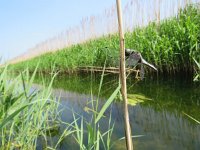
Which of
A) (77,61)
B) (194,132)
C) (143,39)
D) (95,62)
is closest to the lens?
(194,132)

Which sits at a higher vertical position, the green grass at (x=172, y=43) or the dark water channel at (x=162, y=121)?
the green grass at (x=172, y=43)

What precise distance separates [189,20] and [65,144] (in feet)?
12.0

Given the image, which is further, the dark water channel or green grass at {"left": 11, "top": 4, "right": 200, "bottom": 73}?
green grass at {"left": 11, "top": 4, "right": 200, "bottom": 73}

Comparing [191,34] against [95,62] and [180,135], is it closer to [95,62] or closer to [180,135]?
[180,135]

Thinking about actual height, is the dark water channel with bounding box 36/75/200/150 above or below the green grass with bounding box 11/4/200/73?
below

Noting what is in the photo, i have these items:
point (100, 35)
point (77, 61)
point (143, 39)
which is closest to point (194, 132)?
point (143, 39)

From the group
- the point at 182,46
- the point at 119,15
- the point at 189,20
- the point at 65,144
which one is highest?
the point at 189,20

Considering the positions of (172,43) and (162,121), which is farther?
(172,43)

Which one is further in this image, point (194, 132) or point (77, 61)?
point (77, 61)

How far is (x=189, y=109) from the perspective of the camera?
2.93 m

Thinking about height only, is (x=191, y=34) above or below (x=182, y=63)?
above

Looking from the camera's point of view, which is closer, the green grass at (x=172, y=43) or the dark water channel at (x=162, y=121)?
the dark water channel at (x=162, y=121)

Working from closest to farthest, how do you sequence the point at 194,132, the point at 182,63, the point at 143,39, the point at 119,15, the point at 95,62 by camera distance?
the point at 119,15
the point at 194,132
the point at 182,63
the point at 143,39
the point at 95,62

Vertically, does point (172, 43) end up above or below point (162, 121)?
above
